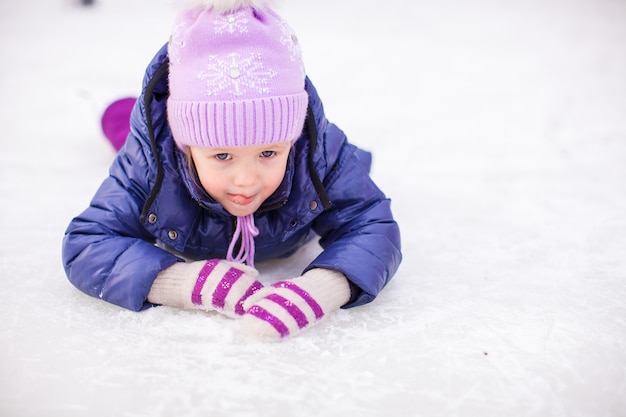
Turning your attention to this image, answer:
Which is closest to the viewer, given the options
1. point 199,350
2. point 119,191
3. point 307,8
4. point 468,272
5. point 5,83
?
point 199,350

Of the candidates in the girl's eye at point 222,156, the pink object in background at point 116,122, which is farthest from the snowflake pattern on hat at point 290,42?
the pink object in background at point 116,122

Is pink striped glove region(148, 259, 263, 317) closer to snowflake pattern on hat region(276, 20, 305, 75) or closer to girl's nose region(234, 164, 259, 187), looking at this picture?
girl's nose region(234, 164, 259, 187)

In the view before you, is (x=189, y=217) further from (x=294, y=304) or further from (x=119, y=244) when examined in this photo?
(x=294, y=304)

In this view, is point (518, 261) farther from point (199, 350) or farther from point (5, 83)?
point (5, 83)

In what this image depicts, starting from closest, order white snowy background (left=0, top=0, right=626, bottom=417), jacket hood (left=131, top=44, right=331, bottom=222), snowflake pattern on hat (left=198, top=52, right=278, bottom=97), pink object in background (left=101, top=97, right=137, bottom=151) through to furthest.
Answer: white snowy background (left=0, top=0, right=626, bottom=417) < snowflake pattern on hat (left=198, top=52, right=278, bottom=97) < jacket hood (left=131, top=44, right=331, bottom=222) < pink object in background (left=101, top=97, right=137, bottom=151)

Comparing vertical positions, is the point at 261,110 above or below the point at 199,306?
above

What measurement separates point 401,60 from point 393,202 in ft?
5.35

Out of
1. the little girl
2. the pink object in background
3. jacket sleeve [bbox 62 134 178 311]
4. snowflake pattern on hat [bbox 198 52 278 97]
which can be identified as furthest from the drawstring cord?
the pink object in background

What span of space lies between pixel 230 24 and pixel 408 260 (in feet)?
2.07

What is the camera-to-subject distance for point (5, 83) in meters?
2.56

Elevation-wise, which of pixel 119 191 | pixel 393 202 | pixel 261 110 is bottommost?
pixel 393 202

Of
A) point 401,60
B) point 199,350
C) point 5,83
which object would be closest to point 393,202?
point 199,350

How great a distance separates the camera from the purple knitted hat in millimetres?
1018

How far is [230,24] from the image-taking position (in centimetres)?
104
